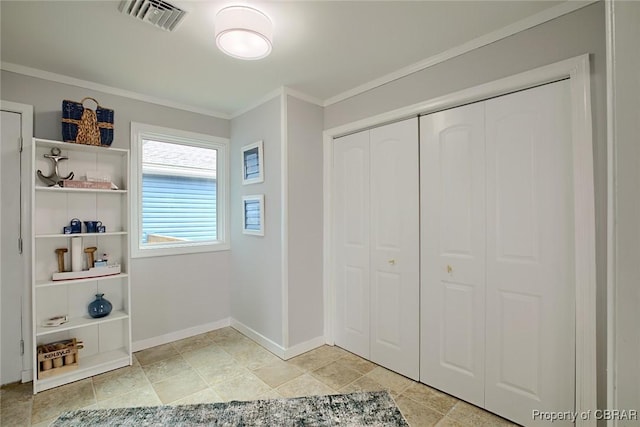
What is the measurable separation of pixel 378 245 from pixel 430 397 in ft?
4.01

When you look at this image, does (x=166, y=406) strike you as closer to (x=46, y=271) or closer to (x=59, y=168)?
(x=46, y=271)

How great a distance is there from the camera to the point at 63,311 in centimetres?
259

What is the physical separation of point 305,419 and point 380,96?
102 inches

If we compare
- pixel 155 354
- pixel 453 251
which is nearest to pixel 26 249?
pixel 155 354

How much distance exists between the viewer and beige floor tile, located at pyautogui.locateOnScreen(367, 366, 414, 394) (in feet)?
7.64

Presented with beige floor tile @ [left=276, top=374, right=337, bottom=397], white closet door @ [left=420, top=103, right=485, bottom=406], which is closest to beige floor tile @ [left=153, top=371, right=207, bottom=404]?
beige floor tile @ [left=276, top=374, right=337, bottom=397]

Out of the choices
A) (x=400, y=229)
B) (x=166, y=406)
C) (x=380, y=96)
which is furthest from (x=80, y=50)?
(x=400, y=229)

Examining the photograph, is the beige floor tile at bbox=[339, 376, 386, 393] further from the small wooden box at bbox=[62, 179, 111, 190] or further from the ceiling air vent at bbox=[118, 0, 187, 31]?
the ceiling air vent at bbox=[118, 0, 187, 31]

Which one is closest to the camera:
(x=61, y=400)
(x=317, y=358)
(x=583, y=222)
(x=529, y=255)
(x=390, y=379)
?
(x=583, y=222)

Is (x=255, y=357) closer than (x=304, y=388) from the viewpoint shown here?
No

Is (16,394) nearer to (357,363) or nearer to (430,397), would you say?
(357,363)

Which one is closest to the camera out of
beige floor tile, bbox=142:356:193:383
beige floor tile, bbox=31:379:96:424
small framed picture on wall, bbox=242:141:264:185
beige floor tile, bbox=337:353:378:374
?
beige floor tile, bbox=31:379:96:424

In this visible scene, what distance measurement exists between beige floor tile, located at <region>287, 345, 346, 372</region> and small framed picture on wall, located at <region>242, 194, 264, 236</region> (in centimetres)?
127

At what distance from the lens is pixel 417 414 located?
6.59 ft
